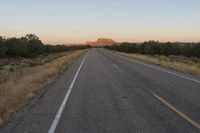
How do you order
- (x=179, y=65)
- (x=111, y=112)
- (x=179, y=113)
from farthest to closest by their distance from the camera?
(x=179, y=65) < (x=111, y=112) < (x=179, y=113)

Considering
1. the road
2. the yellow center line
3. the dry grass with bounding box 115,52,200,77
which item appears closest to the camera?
the road

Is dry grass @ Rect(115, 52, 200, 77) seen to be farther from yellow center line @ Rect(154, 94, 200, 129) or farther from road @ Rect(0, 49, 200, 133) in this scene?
yellow center line @ Rect(154, 94, 200, 129)

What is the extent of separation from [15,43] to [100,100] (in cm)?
8998

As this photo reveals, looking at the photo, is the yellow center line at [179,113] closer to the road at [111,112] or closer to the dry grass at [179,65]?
the road at [111,112]

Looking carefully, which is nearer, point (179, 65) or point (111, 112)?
point (111, 112)

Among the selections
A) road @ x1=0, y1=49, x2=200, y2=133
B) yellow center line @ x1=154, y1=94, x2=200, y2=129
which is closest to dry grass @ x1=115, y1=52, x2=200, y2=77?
road @ x1=0, y1=49, x2=200, y2=133

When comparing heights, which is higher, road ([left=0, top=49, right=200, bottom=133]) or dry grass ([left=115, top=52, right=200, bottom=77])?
road ([left=0, top=49, right=200, bottom=133])

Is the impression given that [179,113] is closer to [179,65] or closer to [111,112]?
[111,112]

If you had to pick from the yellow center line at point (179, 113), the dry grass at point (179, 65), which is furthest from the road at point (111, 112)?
the dry grass at point (179, 65)

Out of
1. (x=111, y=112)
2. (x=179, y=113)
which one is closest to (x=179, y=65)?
(x=179, y=113)

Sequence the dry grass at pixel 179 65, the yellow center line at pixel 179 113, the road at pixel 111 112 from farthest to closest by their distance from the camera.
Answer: the dry grass at pixel 179 65, the yellow center line at pixel 179 113, the road at pixel 111 112

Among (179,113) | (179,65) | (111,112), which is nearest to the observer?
(179,113)

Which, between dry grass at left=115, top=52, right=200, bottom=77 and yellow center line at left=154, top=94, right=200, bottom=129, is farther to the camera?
dry grass at left=115, top=52, right=200, bottom=77

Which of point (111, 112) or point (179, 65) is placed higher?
point (111, 112)
